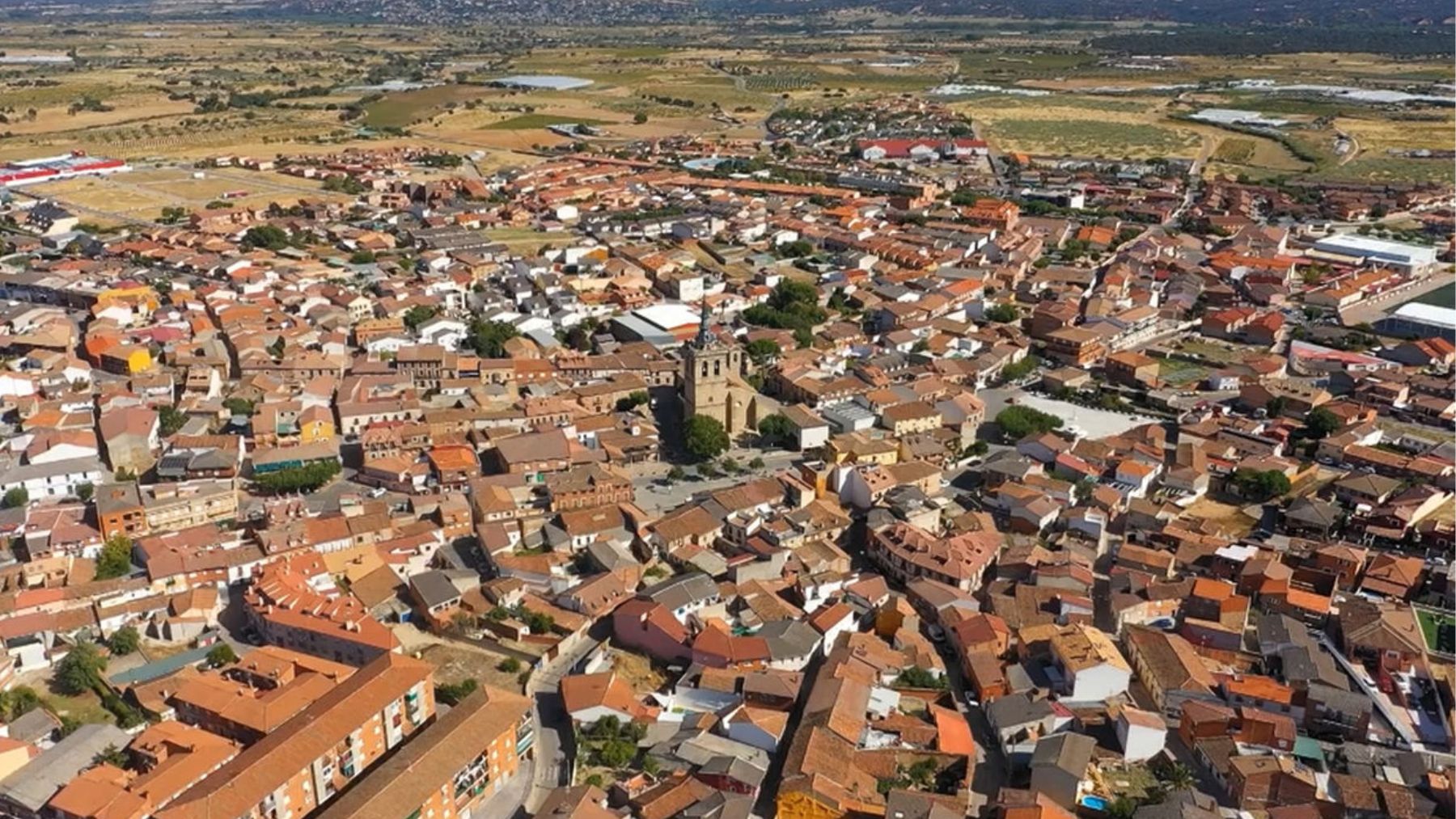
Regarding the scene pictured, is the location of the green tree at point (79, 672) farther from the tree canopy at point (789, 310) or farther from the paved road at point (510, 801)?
the tree canopy at point (789, 310)

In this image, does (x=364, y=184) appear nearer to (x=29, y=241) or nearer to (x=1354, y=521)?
(x=29, y=241)

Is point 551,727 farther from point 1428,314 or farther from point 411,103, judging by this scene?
point 411,103

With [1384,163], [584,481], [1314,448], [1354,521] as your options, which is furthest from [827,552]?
[1384,163]

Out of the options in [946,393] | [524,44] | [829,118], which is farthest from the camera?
[524,44]

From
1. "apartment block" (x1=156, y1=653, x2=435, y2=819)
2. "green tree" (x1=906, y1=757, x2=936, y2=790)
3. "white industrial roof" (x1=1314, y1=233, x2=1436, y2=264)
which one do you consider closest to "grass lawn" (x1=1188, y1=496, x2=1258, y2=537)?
"green tree" (x1=906, y1=757, x2=936, y2=790)

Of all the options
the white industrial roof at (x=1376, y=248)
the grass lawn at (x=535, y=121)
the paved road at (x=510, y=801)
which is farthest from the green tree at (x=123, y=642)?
the grass lawn at (x=535, y=121)

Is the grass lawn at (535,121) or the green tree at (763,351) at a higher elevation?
the grass lawn at (535,121)

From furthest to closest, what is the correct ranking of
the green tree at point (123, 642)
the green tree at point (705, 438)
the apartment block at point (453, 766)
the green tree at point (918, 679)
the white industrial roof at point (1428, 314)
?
1. the white industrial roof at point (1428, 314)
2. the green tree at point (705, 438)
3. the green tree at point (123, 642)
4. the green tree at point (918, 679)
5. the apartment block at point (453, 766)

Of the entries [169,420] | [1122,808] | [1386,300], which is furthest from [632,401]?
[1386,300]
